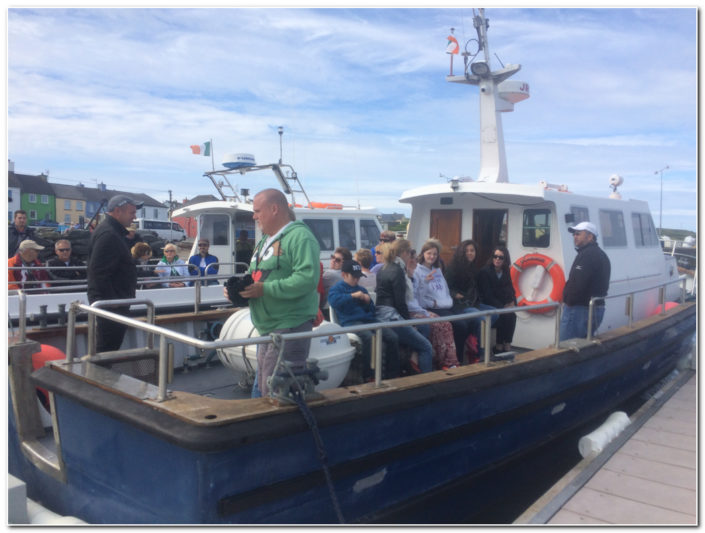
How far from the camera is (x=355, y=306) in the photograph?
448 centimetres

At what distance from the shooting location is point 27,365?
426cm

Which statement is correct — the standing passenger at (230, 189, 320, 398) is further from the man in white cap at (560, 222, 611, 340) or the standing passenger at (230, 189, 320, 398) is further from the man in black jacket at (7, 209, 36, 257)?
the man in black jacket at (7, 209, 36, 257)

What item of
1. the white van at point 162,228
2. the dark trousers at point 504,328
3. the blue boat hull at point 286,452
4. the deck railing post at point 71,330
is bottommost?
the blue boat hull at point 286,452

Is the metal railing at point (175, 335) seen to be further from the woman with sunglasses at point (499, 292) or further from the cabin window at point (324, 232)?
the cabin window at point (324, 232)

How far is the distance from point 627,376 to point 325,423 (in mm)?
4854

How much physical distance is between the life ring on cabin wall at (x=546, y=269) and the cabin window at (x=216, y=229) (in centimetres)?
521

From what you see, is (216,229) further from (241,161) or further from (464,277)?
(464,277)

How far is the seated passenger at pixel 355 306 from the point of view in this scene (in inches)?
174

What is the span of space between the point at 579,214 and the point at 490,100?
7.37 ft

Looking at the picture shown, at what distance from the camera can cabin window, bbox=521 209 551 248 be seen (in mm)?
6781

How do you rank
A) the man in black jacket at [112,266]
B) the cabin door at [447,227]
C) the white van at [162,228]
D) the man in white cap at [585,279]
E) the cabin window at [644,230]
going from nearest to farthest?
the man in black jacket at [112,266] < the man in white cap at [585,279] < the cabin door at [447,227] < the cabin window at [644,230] < the white van at [162,228]

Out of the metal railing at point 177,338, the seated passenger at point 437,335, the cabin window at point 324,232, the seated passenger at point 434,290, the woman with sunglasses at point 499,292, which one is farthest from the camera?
the cabin window at point 324,232

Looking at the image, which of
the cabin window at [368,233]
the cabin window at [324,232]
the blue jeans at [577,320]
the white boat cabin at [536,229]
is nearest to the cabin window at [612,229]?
the white boat cabin at [536,229]

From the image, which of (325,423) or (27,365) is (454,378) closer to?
(325,423)
